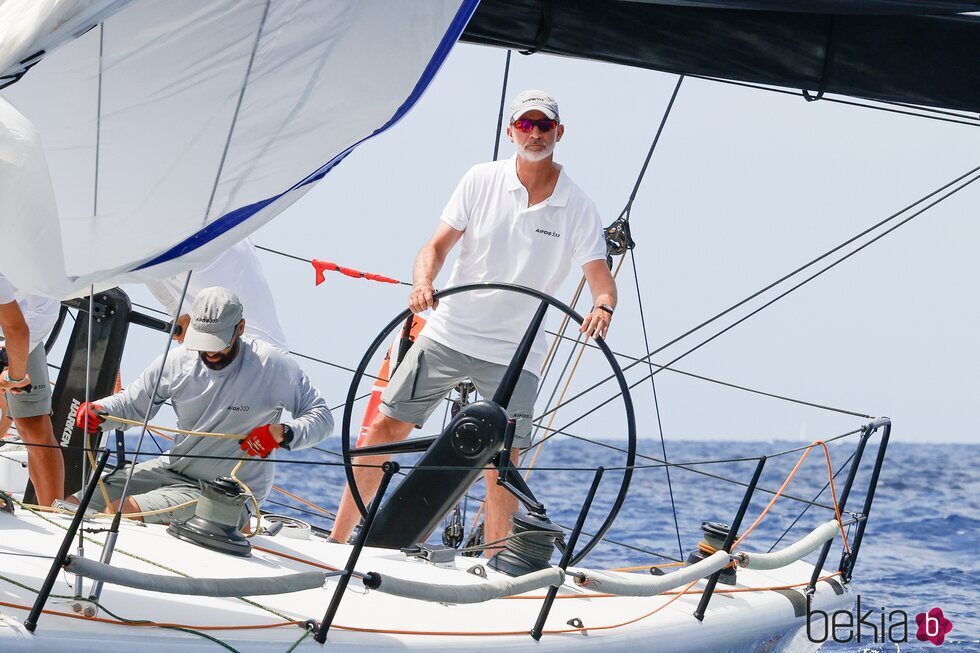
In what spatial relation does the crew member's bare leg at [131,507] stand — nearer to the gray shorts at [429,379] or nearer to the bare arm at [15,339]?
the bare arm at [15,339]

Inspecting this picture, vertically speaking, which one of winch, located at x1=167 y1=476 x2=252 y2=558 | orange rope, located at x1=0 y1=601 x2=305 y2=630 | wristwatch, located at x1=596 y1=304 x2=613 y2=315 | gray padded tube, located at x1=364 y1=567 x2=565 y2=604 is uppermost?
wristwatch, located at x1=596 y1=304 x2=613 y2=315

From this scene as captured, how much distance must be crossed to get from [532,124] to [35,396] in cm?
213

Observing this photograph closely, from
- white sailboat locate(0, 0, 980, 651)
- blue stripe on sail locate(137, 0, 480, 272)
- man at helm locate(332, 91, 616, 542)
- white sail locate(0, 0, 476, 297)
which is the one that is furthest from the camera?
man at helm locate(332, 91, 616, 542)

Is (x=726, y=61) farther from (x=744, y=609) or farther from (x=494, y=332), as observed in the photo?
(x=744, y=609)

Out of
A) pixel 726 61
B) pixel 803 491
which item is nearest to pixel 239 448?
pixel 726 61

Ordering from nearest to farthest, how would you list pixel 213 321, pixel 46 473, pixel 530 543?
pixel 213 321
pixel 530 543
pixel 46 473

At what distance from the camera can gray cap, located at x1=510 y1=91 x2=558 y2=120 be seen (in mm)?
4578

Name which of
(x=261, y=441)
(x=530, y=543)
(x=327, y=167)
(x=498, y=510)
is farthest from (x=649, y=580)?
(x=327, y=167)

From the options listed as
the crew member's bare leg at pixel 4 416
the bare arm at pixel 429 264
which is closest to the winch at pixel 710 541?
the bare arm at pixel 429 264

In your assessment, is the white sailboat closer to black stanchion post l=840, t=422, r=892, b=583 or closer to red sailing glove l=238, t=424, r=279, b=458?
red sailing glove l=238, t=424, r=279, b=458

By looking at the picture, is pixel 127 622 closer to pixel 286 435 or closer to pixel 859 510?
pixel 286 435

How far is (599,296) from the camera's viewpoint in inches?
177

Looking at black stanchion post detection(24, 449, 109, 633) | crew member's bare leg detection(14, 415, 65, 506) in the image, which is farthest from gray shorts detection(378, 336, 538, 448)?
black stanchion post detection(24, 449, 109, 633)

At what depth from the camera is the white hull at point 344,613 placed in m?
3.14
